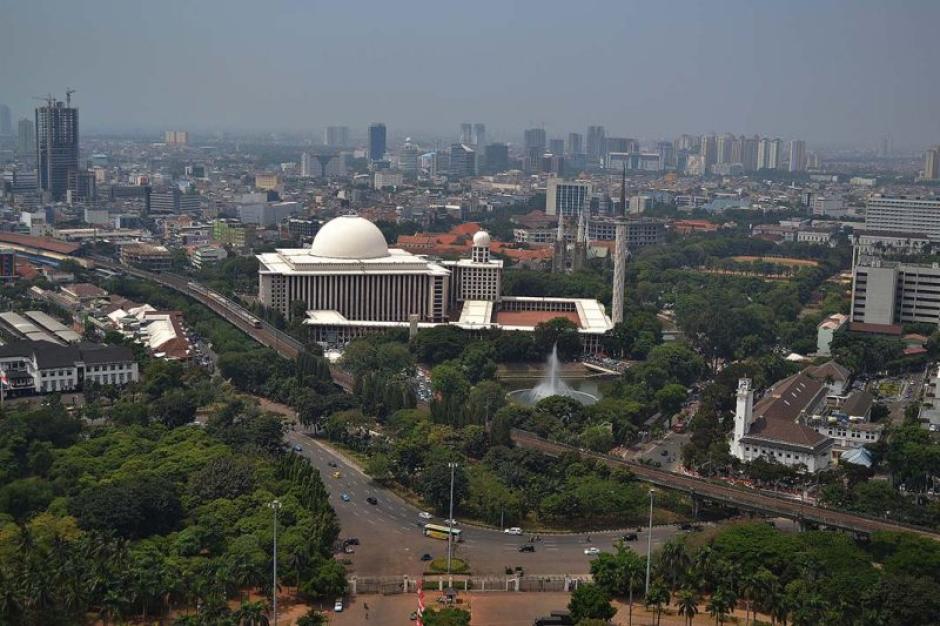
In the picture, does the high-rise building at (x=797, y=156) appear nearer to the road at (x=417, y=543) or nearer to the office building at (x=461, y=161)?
the office building at (x=461, y=161)

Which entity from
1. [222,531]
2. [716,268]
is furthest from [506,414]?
[716,268]

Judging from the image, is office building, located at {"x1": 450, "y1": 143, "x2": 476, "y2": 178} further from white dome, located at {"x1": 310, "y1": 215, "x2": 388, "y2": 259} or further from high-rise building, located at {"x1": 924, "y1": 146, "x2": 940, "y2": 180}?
white dome, located at {"x1": 310, "y1": 215, "x2": 388, "y2": 259}

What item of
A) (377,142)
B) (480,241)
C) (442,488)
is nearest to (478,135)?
(377,142)

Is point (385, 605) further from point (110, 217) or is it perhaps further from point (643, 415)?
point (110, 217)

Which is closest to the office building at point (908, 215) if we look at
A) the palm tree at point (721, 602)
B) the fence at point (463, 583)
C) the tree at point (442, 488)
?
Answer: the tree at point (442, 488)

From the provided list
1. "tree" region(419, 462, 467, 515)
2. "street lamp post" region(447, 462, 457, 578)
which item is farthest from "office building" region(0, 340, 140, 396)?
"street lamp post" region(447, 462, 457, 578)

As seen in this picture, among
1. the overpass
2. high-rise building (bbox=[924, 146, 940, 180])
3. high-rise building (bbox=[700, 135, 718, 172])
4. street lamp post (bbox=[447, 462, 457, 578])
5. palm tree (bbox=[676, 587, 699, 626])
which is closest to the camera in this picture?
palm tree (bbox=[676, 587, 699, 626])
